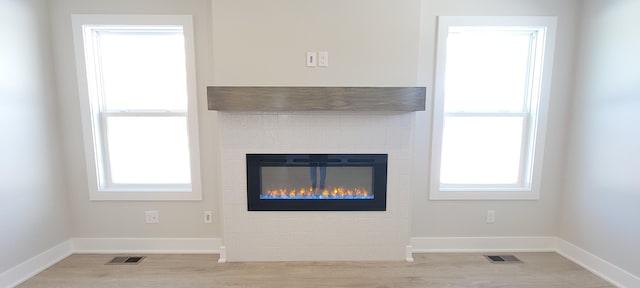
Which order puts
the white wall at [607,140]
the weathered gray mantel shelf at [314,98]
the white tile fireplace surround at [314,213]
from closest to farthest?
the white wall at [607,140] → the weathered gray mantel shelf at [314,98] → the white tile fireplace surround at [314,213]

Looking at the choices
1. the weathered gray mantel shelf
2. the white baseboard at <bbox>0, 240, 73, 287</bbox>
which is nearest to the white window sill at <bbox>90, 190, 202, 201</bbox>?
the white baseboard at <bbox>0, 240, 73, 287</bbox>

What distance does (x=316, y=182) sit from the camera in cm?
237

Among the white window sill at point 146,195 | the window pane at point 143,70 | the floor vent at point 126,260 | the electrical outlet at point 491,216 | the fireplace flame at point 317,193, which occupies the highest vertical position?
the window pane at point 143,70

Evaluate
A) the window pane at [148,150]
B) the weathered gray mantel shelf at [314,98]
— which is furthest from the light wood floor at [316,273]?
the weathered gray mantel shelf at [314,98]

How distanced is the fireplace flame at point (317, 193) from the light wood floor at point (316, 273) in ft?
1.85

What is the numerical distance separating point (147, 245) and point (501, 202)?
131 inches

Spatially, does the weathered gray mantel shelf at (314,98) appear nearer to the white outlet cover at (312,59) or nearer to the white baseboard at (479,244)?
the white outlet cover at (312,59)

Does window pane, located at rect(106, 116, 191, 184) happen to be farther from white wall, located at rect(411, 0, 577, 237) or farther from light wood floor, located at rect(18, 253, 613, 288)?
white wall, located at rect(411, 0, 577, 237)

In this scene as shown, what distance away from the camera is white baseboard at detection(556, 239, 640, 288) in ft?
6.55

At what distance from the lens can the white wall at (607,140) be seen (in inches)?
77.4

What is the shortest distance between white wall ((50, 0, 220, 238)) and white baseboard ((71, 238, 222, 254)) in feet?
0.15

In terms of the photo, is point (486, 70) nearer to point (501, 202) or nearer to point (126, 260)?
point (501, 202)

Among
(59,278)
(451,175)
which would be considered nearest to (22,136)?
(59,278)

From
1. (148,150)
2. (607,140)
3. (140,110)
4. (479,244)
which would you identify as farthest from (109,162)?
(607,140)
